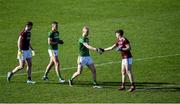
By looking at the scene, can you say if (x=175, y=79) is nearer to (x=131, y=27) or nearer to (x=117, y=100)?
(x=117, y=100)

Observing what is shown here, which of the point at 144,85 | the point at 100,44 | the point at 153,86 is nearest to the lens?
the point at 153,86

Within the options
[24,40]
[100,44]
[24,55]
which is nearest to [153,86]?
[24,55]

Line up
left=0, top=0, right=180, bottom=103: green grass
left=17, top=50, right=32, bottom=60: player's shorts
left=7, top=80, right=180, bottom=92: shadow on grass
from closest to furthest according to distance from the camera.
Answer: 1. left=0, top=0, right=180, bottom=103: green grass
2. left=7, top=80, right=180, bottom=92: shadow on grass
3. left=17, top=50, right=32, bottom=60: player's shorts

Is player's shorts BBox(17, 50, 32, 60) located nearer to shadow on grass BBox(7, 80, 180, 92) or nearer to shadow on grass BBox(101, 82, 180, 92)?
shadow on grass BBox(7, 80, 180, 92)

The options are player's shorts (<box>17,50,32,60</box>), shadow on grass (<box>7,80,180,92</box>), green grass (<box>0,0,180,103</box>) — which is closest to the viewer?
green grass (<box>0,0,180,103</box>)

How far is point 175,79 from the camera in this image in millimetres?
22812

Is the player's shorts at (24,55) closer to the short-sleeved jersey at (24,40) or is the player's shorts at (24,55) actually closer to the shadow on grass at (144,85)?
the short-sleeved jersey at (24,40)

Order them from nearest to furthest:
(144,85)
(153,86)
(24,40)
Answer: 1. (153,86)
2. (144,85)
3. (24,40)

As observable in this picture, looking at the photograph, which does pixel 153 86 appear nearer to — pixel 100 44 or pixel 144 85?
pixel 144 85

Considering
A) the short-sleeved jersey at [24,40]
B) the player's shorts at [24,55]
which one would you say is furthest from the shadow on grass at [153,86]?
the short-sleeved jersey at [24,40]

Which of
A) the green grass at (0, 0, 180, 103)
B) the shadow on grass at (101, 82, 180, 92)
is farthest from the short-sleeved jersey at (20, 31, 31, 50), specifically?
the shadow on grass at (101, 82, 180, 92)

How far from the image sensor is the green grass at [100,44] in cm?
2058

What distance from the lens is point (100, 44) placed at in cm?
3044

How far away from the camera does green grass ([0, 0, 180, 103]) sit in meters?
20.6
